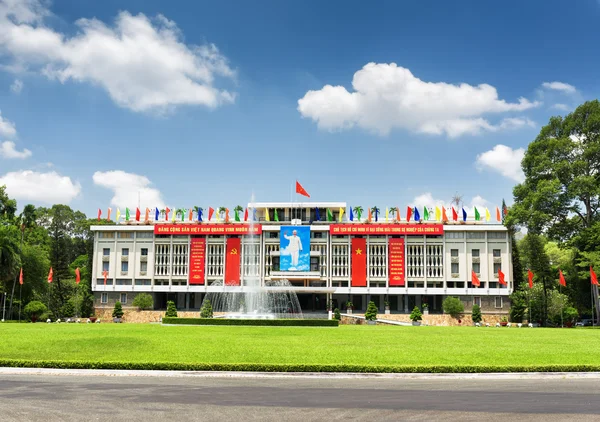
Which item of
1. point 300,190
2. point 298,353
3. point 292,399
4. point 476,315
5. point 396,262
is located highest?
point 300,190

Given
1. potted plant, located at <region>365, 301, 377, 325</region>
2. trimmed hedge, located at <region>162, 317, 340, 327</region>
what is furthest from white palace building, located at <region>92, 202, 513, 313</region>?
trimmed hedge, located at <region>162, 317, 340, 327</region>

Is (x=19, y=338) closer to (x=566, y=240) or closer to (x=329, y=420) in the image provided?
(x=329, y=420)

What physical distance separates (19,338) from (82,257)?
76.3 m

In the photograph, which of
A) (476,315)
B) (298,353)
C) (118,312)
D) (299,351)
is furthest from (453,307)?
(298,353)

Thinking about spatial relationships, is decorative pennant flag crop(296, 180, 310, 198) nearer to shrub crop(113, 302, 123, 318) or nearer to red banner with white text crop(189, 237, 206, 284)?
red banner with white text crop(189, 237, 206, 284)

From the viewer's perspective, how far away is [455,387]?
17828 millimetres

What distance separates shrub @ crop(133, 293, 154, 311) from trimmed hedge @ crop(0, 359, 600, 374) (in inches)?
2526

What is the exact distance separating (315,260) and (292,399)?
75.1 m

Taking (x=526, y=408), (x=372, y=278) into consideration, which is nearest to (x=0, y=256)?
(x=372, y=278)

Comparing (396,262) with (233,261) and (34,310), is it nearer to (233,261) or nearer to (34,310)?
(233,261)

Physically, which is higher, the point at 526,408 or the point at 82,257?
the point at 82,257

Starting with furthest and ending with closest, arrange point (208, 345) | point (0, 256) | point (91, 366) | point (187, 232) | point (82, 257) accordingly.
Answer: point (82, 257), point (187, 232), point (0, 256), point (208, 345), point (91, 366)

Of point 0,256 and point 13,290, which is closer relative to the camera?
point 0,256

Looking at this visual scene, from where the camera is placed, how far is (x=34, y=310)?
232 feet
